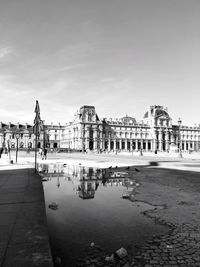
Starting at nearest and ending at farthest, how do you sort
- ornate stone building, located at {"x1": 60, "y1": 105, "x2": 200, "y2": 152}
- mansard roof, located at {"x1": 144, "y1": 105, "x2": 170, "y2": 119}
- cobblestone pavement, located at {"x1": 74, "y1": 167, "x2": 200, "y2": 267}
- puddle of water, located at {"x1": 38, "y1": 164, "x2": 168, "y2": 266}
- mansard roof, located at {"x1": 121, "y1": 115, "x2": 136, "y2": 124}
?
cobblestone pavement, located at {"x1": 74, "y1": 167, "x2": 200, "y2": 267} < puddle of water, located at {"x1": 38, "y1": 164, "x2": 168, "y2": 266} < ornate stone building, located at {"x1": 60, "y1": 105, "x2": 200, "y2": 152} < mansard roof, located at {"x1": 144, "y1": 105, "x2": 170, "y2": 119} < mansard roof, located at {"x1": 121, "y1": 115, "x2": 136, "y2": 124}

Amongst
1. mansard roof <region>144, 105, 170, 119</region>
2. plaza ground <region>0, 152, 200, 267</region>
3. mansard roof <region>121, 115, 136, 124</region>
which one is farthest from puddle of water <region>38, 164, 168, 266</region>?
mansard roof <region>121, 115, 136, 124</region>

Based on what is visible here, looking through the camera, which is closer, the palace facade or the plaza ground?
the plaza ground

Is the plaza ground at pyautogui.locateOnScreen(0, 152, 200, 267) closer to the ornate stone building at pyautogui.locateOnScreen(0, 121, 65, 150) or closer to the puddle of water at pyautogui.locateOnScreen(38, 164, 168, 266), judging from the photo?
the puddle of water at pyautogui.locateOnScreen(38, 164, 168, 266)

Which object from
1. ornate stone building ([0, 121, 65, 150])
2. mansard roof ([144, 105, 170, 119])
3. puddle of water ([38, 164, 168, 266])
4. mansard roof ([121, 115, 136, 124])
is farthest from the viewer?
mansard roof ([121, 115, 136, 124])

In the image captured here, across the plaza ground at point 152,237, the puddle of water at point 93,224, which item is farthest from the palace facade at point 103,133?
the plaza ground at point 152,237

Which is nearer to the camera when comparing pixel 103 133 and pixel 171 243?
pixel 171 243

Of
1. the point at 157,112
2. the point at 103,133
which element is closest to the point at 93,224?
the point at 103,133

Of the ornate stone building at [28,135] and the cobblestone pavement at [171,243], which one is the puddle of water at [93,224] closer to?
the cobblestone pavement at [171,243]

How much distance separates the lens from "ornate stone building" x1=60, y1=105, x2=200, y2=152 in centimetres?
12425

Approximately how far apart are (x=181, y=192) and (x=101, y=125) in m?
119

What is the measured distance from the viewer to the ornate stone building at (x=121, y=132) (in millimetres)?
124250

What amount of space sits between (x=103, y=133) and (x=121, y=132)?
12235mm

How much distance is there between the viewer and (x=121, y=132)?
13862cm

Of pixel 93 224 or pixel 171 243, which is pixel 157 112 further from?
pixel 171 243
